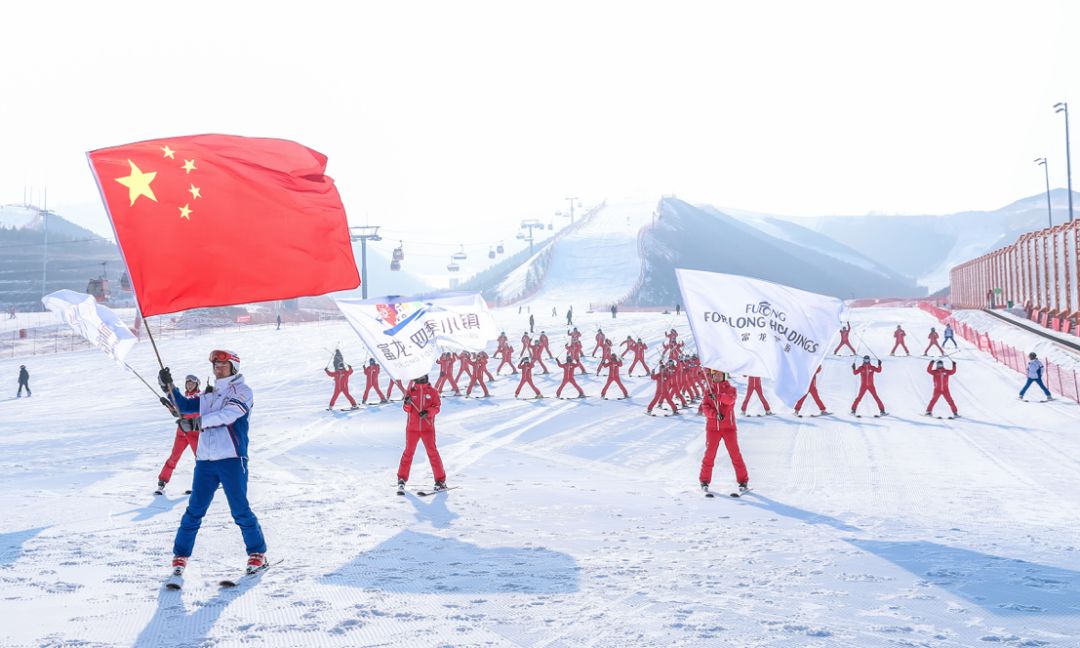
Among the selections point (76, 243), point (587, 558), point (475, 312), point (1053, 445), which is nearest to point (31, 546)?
point (587, 558)

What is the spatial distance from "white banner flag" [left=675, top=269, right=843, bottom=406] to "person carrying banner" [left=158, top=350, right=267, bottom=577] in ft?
16.3

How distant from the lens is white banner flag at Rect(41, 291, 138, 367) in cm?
879

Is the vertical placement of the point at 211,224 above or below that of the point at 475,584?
above

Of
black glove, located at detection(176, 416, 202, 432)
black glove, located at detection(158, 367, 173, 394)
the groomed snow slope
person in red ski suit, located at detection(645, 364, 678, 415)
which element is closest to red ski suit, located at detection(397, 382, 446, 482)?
the groomed snow slope

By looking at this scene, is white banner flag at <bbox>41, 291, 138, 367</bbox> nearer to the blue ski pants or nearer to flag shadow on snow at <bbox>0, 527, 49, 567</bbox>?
flag shadow on snow at <bbox>0, 527, 49, 567</bbox>

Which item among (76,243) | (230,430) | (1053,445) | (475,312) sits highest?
(76,243)

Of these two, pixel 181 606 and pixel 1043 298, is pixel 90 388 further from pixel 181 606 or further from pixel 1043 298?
pixel 1043 298

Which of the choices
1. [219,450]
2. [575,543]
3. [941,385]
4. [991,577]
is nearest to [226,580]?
[219,450]

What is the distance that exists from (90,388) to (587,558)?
1202 inches

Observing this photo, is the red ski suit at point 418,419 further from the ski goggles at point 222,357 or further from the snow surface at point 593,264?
the snow surface at point 593,264

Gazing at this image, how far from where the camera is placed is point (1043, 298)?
139 ft

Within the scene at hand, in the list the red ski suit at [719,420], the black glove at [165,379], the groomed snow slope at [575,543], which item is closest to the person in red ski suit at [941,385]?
the groomed snow slope at [575,543]

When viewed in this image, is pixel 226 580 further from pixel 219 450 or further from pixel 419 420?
Answer: pixel 419 420

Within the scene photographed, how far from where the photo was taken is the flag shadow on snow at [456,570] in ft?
21.4
